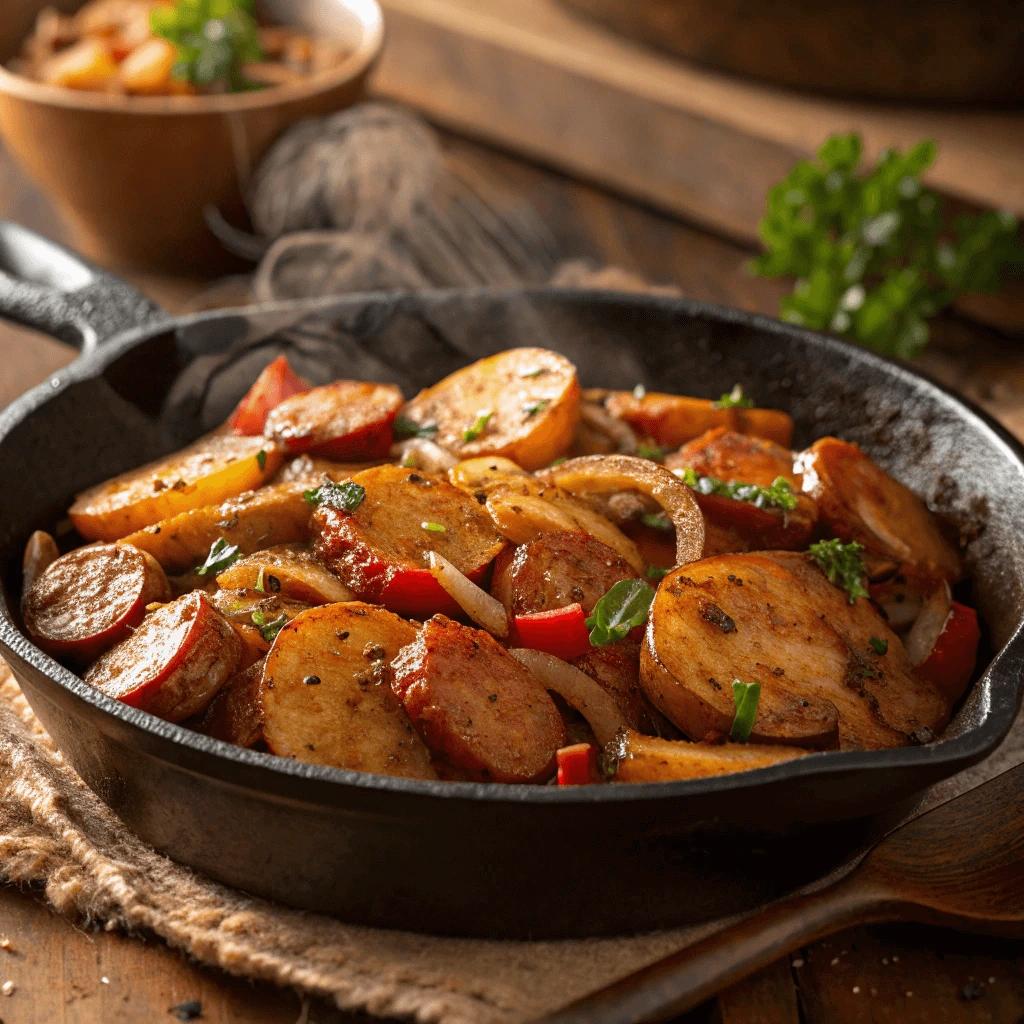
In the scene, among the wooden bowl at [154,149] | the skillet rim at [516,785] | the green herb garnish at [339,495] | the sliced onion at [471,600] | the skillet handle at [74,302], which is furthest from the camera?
the wooden bowl at [154,149]

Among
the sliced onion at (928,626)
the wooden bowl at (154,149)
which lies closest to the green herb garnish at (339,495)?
the sliced onion at (928,626)

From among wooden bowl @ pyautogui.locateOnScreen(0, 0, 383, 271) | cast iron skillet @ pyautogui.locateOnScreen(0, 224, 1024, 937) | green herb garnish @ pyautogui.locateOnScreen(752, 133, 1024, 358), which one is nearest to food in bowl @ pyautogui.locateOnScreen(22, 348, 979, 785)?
cast iron skillet @ pyautogui.locateOnScreen(0, 224, 1024, 937)

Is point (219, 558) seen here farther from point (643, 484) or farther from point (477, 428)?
point (643, 484)

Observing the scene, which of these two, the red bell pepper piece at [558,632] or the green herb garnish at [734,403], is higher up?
the green herb garnish at [734,403]

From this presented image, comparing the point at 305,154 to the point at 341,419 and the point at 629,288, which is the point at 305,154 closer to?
the point at 629,288

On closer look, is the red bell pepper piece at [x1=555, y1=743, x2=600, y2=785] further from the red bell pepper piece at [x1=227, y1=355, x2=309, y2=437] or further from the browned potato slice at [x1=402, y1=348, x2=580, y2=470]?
the red bell pepper piece at [x1=227, y1=355, x2=309, y2=437]

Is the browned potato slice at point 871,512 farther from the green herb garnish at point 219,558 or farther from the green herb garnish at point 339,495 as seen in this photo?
the green herb garnish at point 219,558

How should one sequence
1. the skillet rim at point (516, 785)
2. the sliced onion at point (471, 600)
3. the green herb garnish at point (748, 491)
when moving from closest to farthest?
the skillet rim at point (516, 785)
the sliced onion at point (471, 600)
the green herb garnish at point (748, 491)

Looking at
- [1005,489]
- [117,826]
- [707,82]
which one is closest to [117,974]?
[117,826]
